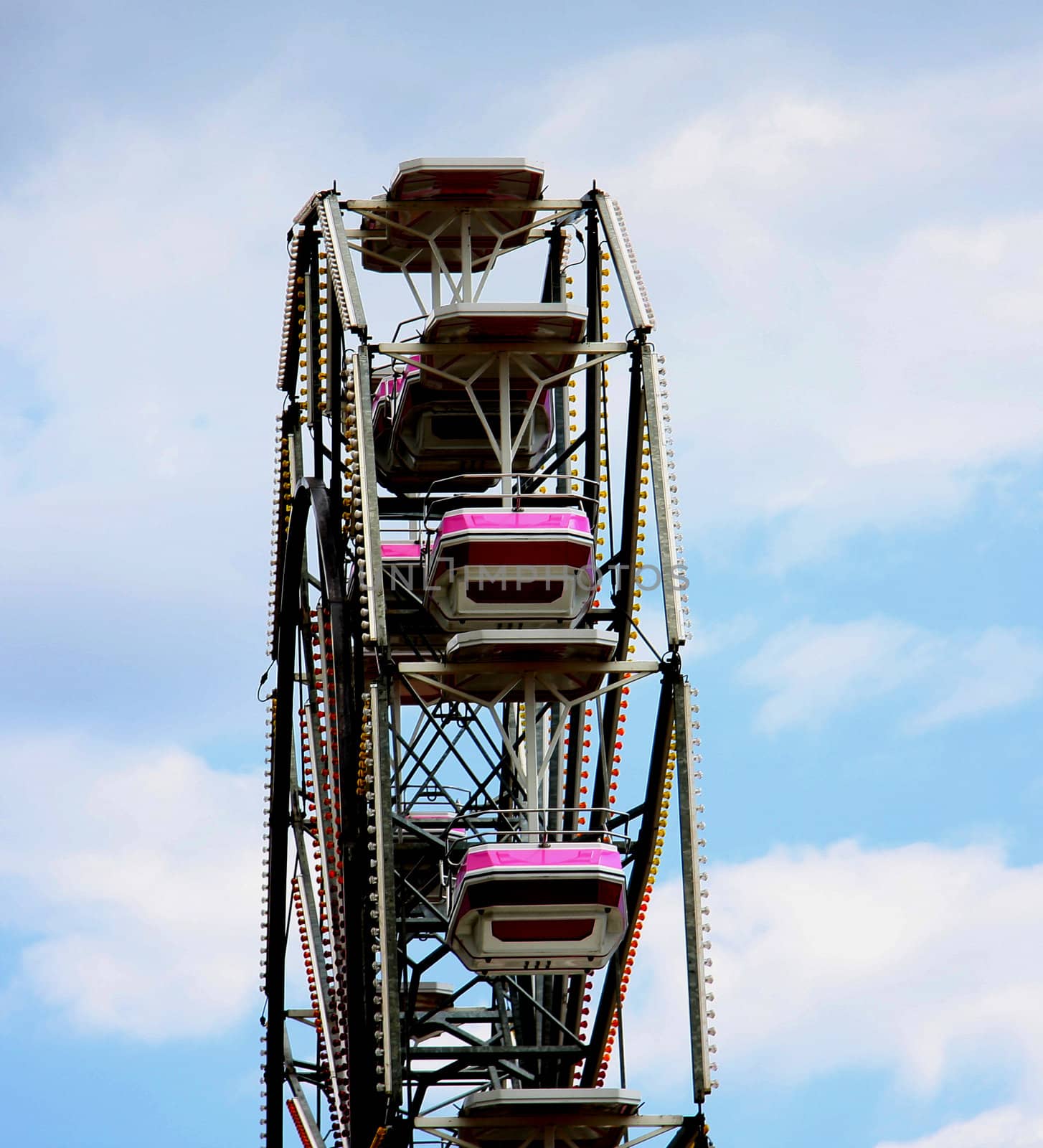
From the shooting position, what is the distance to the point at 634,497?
5047 centimetres

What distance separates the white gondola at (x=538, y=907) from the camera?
1754 inches

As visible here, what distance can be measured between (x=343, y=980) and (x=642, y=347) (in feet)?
39.6

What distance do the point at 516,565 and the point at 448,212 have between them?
868 centimetres

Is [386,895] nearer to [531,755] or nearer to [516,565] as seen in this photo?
[531,755]

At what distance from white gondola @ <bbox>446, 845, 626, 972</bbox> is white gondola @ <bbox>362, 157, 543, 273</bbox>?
1278 centimetres

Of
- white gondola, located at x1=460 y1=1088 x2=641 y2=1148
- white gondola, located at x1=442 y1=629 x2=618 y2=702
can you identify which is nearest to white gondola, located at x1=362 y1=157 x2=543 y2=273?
white gondola, located at x1=442 y1=629 x2=618 y2=702


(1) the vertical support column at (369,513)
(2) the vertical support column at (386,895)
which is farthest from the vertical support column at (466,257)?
(2) the vertical support column at (386,895)

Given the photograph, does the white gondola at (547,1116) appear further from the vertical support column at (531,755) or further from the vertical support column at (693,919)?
the vertical support column at (531,755)

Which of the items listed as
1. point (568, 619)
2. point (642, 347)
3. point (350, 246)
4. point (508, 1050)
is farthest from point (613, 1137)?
point (350, 246)

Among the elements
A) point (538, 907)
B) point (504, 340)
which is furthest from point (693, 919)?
point (504, 340)

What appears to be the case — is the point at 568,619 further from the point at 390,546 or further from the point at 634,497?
the point at 390,546

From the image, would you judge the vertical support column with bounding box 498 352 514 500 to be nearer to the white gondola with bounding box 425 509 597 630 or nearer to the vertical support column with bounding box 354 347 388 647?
the white gondola with bounding box 425 509 597 630

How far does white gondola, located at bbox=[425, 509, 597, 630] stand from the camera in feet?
154

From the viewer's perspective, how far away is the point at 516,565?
47.2 m
